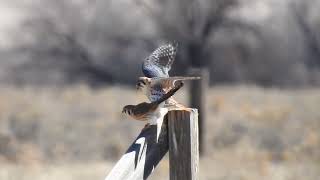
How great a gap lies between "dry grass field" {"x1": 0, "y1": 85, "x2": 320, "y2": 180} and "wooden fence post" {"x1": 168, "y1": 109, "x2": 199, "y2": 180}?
5870mm

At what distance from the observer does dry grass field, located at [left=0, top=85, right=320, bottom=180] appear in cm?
959

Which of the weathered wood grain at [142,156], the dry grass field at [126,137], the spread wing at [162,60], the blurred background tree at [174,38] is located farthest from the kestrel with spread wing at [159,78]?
the blurred background tree at [174,38]

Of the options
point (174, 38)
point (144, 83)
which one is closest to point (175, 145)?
point (144, 83)

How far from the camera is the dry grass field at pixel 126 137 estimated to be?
9594mm

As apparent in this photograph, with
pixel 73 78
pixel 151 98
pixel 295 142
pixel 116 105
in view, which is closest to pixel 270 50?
pixel 73 78

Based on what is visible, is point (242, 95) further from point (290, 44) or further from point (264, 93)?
point (290, 44)

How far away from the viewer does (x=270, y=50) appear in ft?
71.2

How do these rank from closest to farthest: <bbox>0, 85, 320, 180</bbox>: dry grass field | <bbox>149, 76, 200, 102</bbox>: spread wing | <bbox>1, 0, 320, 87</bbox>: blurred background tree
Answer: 1. <bbox>149, 76, 200, 102</bbox>: spread wing
2. <bbox>0, 85, 320, 180</bbox>: dry grass field
3. <bbox>1, 0, 320, 87</bbox>: blurred background tree

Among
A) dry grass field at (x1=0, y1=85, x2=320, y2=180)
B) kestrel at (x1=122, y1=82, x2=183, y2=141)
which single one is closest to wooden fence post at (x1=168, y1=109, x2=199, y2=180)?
kestrel at (x1=122, y1=82, x2=183, y2=141)

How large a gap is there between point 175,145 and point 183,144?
0.03 metres

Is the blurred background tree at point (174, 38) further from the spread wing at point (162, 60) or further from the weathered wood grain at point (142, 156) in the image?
the weathered wood grain at point (142, 156)

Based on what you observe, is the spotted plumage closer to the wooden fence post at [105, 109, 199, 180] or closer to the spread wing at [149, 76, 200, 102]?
the spread wing at [149, 76, 200, 102]

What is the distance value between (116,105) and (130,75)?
5.77m

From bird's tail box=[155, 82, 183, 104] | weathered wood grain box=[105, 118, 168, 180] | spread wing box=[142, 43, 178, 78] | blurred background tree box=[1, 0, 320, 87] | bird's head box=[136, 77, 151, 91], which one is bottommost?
weathered wood grain box=[105, 118, 168, 180]
